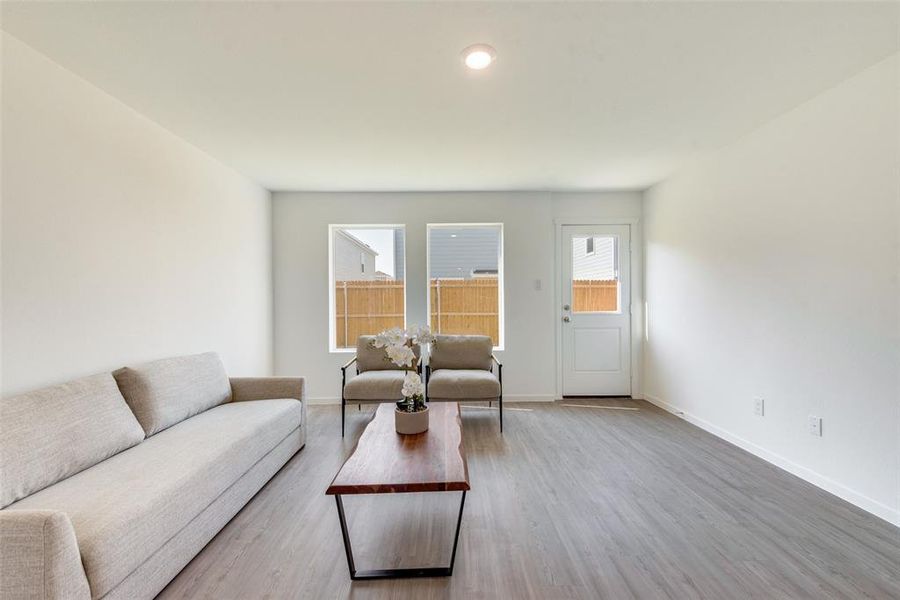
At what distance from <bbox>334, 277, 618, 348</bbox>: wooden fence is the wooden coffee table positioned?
88.8 inches

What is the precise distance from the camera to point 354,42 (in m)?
1.79

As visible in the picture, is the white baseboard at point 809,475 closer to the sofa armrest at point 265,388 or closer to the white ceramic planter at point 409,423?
the white ceramic planter at point 409,423

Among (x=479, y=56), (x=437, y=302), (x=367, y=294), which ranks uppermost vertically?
(x=479, y=56)

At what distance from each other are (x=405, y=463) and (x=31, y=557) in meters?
1.22

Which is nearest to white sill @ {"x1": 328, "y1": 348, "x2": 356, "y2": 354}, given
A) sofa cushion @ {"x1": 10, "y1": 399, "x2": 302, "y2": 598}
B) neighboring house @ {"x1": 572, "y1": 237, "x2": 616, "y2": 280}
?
sofa cushion @ {"x1": 10, "y1": 399, "x2": 302, "y2": 598}

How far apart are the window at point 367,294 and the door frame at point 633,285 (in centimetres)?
180

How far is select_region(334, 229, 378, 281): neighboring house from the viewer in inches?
175

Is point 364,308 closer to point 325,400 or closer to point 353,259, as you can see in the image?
point 353,259

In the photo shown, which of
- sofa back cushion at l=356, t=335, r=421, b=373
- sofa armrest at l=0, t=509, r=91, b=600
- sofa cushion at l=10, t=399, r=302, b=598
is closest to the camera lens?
sofa armrest at l=0, t=509, r=91, b=600

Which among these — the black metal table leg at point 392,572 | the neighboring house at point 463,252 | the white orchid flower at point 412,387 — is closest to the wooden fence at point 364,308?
the neighboring house at point 463,252

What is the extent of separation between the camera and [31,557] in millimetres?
1110

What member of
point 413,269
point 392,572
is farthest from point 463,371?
point 392,572

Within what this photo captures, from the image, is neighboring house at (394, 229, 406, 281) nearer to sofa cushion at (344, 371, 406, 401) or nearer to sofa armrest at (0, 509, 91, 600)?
sofa cushion at (344, 371, 406, 401)

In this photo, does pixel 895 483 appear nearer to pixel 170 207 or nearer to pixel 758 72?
pixel 758 72
